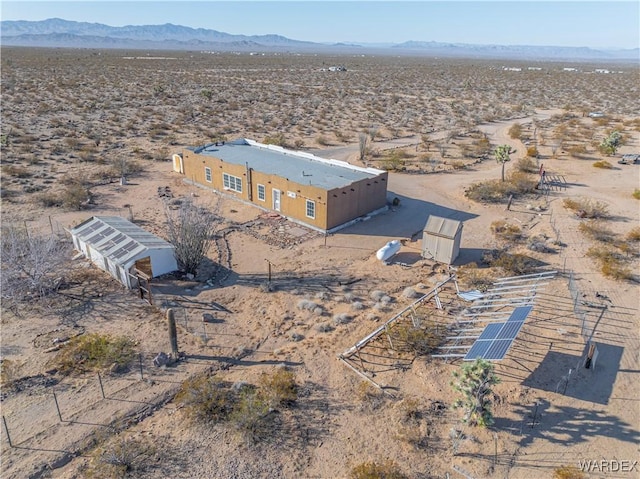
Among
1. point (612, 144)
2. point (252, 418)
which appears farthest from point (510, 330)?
point (612, 144)

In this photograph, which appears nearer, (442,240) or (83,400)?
(83,400)

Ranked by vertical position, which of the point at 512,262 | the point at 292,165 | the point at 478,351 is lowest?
the point at 512,262

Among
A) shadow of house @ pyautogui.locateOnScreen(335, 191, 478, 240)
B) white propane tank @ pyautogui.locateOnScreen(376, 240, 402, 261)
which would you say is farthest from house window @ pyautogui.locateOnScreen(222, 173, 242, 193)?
white propane tank @ pyautogui.locateOnScreen(376, 240, 402, 261)

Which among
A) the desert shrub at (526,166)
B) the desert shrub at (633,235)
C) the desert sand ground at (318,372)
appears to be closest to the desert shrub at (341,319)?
the desert sand ground at (318,372)

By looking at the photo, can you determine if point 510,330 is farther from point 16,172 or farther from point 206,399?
point 16,172

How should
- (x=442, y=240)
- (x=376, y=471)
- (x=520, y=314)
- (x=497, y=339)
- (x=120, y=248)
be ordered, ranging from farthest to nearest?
(x=442, y=240) < (x=120, y=248) < (x=520, y=314) < (x=497, y=339) < (x=376, y=471)

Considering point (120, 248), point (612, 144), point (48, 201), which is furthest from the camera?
point (612, 144)

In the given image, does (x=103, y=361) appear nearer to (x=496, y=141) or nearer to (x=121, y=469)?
(x=121, y=469)

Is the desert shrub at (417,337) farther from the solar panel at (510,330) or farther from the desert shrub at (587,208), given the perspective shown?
the desert shrub at (587,208)
